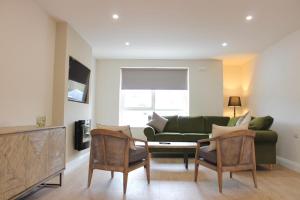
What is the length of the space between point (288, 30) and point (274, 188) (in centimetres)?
291

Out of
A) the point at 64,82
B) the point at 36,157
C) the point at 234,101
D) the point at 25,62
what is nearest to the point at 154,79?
the point at 234,101

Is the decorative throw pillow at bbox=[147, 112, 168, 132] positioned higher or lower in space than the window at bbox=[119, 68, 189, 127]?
lower

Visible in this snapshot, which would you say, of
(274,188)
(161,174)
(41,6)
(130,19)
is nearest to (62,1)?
(41,6)

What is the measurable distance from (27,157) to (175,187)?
6.11 ft

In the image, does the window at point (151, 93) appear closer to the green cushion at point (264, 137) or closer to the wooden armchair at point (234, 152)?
the green cushion at point (264, 137)

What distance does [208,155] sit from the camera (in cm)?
340

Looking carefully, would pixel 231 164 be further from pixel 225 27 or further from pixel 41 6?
pixel 41 6

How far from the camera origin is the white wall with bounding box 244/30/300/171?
452 centimetres

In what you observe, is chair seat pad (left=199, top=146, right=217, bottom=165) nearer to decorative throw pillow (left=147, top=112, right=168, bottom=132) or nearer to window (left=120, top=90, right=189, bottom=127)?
decorative throw pillow (left=147, top=112, right=168, bottom=132)

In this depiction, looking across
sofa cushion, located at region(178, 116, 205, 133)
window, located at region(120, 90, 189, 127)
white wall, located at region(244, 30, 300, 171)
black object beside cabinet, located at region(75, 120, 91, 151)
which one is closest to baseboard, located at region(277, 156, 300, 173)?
white wall, located at region(244, 30, 300, 171)

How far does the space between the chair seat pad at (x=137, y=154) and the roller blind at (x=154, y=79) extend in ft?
12.4

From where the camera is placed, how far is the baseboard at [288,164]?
172 inches

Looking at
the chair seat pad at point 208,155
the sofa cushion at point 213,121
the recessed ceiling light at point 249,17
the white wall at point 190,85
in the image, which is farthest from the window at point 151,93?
the chair seat pad at point 208,155

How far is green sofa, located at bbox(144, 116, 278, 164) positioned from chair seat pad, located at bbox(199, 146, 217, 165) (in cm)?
86
